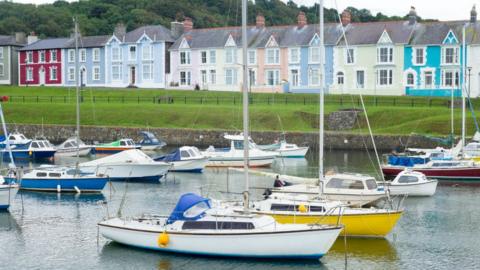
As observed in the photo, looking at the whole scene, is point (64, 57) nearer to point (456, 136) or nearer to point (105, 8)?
point (105, 8)

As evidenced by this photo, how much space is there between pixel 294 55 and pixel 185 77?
52.6 feet

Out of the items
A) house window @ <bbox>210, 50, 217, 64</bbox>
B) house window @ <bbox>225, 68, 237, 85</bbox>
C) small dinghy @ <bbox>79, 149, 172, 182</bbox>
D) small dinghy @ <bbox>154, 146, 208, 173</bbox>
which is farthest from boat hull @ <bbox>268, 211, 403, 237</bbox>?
house window @ <bbox>210, 50, 217, 64</bbox>

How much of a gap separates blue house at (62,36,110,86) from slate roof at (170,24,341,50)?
11.6 metres

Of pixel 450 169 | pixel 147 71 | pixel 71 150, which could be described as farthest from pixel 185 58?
pixel 450 169

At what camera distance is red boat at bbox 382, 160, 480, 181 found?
162 ft

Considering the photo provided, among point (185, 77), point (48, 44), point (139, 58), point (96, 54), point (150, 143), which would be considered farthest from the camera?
point (48, 44)

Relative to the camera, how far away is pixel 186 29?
103625 millimetres

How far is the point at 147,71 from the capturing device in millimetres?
101438

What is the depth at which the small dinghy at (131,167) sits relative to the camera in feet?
161

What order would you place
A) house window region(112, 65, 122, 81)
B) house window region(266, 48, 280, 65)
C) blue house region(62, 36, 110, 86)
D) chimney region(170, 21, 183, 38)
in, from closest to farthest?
house window region(266, 48, 280, 65), chimney region(170, 21, 183, 38), house window region(112, 65, 122, 81), blue house region(62, 36, 110, 86)

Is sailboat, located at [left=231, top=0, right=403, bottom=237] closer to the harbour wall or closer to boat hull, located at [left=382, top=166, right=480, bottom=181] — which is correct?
boat hull, located at [left=382, top=166, right=480, bottom=181]

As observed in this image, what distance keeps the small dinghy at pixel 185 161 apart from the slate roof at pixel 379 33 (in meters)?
39.4

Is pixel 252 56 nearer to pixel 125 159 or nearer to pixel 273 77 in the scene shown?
pixel 273 77

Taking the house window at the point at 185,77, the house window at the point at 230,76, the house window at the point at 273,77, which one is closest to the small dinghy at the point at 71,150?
the house window at the point at 230,76
